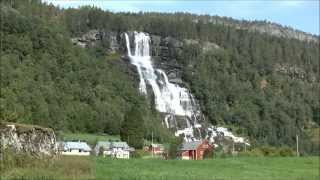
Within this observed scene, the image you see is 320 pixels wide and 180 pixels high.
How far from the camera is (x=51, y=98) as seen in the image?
122938 mm

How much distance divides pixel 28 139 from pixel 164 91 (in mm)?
123140

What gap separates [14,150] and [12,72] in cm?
9867

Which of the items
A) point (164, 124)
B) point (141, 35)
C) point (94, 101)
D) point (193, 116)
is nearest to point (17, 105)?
point (94, 101)

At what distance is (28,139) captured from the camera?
82.5ft

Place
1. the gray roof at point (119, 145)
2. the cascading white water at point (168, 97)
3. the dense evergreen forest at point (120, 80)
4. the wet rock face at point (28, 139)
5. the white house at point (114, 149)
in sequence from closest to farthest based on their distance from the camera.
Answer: the wet rock face at point (28, 139) < the white house at point (114, 149) < the gray roof at point (119, 145) < the dense evergreen forest at point (120, 80) < the cascading white water at point (168, 97)

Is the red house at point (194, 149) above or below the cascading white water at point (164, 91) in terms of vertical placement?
below

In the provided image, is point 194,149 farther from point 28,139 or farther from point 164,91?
point 28,139

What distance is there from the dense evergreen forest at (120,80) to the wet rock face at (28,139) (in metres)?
69.8

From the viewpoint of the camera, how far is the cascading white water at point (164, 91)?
145 meters

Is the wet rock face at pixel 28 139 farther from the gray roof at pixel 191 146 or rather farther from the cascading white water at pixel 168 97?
the cascading white water at pixel 168 97

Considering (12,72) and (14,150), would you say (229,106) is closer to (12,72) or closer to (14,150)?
(12,72)

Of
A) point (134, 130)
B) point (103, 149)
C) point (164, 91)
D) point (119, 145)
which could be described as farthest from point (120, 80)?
point (119, 145)

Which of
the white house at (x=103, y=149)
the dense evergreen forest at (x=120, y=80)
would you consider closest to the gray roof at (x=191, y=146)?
the dense evergreen forest at (x=120, y=80)

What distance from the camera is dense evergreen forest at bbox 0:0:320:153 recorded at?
4820 inches
